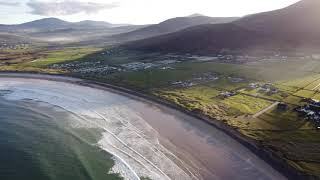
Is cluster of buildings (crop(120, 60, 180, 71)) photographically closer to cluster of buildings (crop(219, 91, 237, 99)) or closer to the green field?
the green field

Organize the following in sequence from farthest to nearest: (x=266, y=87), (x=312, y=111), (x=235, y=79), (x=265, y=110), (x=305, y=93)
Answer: (x=235, y=79), (x=266, y=87), (x=305, y=93), (x=265, y=110), (x=312, y=111)

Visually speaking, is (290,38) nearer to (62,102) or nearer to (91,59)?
(91,59)

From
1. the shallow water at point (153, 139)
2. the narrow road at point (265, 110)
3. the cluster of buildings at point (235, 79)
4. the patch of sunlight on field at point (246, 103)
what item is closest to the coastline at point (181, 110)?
the shallow water at point (153, 139)

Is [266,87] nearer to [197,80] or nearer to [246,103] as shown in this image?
[246,103]

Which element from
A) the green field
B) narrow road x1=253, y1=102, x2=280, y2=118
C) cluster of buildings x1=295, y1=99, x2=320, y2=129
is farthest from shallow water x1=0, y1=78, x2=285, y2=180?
cluster of buildings x1=295, y1=99, x2=320, y2=129

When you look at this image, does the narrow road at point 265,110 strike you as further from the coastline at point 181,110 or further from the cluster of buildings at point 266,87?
the cluster of buildings at point 266,87

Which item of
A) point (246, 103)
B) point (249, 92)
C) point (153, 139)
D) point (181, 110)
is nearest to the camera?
point (153, 139)

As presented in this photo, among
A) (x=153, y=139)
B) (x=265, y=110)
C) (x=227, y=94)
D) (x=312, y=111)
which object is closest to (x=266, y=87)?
(x=227, y=94)
